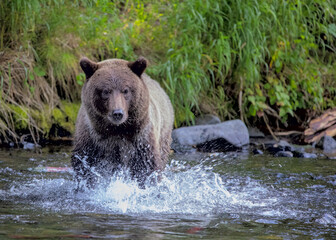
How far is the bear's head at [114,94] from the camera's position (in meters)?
4.73

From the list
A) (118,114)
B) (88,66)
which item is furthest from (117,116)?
(88,66)

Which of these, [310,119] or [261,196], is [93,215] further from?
[310,119]

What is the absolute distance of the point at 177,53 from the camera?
814cm

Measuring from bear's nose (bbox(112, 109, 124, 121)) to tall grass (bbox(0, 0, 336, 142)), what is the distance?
321 centimetres

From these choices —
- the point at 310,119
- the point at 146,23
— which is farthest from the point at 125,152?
the point at 310,119

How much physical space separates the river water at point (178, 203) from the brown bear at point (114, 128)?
0.16 m

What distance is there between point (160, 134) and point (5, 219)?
8.15ft

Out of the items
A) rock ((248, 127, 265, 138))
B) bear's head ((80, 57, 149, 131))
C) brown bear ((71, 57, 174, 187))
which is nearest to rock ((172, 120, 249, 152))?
rock ((248, 127, 265, 138))

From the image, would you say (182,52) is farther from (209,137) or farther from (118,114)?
(118,114)

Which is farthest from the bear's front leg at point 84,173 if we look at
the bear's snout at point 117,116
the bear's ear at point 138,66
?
the bear's ear at point 138,66

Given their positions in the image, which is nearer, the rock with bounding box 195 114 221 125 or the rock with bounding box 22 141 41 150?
the rock with bounding box 22 141 41 150

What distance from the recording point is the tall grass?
7.82 meters

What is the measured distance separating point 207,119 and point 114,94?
4250mm

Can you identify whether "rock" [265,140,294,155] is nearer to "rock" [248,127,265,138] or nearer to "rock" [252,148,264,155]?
"rock" [252,148,264,155]
